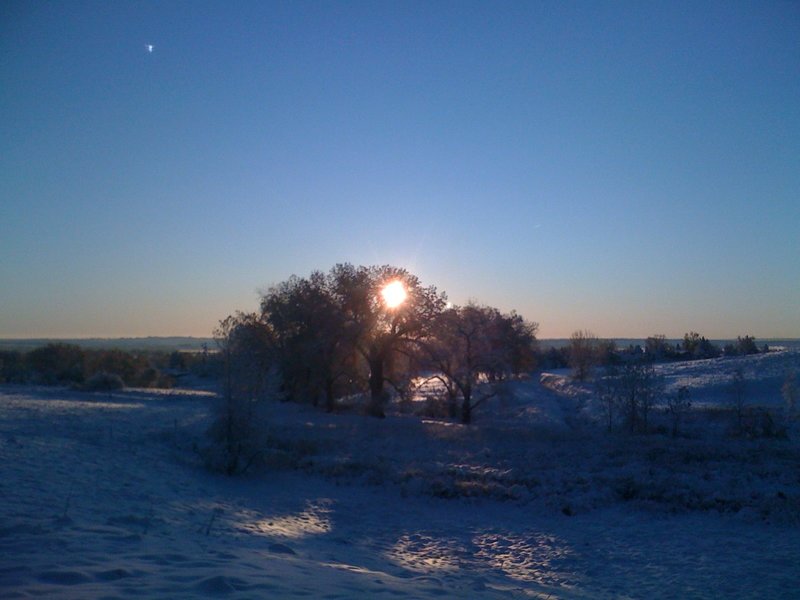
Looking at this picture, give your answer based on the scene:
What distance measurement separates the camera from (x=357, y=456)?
2469 centimetres

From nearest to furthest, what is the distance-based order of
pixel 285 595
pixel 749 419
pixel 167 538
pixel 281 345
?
1. pixel 285 595
2. pixel 167 538
3. pixel 749 419
4. pixel 281 345

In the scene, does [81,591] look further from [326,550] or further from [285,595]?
[326,550]

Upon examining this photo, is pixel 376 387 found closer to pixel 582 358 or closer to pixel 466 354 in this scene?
pixel 466 354

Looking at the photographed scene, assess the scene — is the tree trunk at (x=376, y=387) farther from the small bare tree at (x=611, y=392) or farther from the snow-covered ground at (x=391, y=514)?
the small bare tree at (x=611, y=392)

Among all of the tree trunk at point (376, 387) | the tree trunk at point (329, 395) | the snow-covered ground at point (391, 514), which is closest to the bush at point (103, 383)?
the tree trunk at point (329, 395)

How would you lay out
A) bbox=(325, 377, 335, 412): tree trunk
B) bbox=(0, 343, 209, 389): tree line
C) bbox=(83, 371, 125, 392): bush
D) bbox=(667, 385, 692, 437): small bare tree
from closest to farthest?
bbox=(667, 385, 692, 437): small bare tree → bbox=(325, 377, 335, 412): tree trunk → bbox=(83, 371, 125, 392): bush → bbox=(0, 343, 209, 389): tree line

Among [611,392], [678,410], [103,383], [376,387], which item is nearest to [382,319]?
[376,387]

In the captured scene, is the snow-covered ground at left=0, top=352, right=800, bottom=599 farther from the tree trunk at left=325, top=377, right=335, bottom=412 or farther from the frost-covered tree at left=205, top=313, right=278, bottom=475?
the tree trunk at left=325, top=377, right=335, bottom=412

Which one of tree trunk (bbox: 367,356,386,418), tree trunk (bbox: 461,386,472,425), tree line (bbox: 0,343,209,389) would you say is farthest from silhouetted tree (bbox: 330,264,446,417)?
tree line (bbox: 0,343,209,389)

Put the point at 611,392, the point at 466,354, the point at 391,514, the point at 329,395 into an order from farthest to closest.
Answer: the point at 329,395, the point at 466,354, the point at 611,392, the point at 391,514

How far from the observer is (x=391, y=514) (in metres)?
17.2

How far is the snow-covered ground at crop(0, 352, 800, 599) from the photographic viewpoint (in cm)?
894

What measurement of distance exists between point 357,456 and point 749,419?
65.1 feet

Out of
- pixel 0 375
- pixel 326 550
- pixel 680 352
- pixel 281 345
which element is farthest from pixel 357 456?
pixel 680 352
